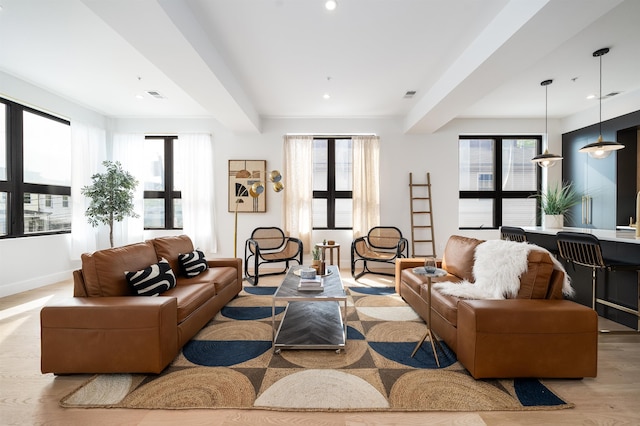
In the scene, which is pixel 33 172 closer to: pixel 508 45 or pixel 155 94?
pixel 155 94

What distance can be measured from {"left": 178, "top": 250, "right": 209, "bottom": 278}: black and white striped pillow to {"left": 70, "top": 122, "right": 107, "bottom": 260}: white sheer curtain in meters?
2.93

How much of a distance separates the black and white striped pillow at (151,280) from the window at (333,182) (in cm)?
345

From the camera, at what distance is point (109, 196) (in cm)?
473

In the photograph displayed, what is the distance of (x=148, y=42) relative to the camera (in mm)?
2568

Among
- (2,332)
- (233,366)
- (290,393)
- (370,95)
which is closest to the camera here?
(290,393)

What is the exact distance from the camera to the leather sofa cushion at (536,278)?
220 centimetres

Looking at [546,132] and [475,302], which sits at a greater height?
[546,132]

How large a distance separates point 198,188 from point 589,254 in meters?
5.67

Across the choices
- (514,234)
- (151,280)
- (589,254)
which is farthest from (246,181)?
(589,254)

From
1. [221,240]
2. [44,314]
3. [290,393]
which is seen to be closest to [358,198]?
[221,240]

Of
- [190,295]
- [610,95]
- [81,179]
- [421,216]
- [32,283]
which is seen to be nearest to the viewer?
[190,295]

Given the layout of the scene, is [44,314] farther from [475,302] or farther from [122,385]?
[475,302]

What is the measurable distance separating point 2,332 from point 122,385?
1.89 meters

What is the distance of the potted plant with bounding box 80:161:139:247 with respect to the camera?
4.69 metres
